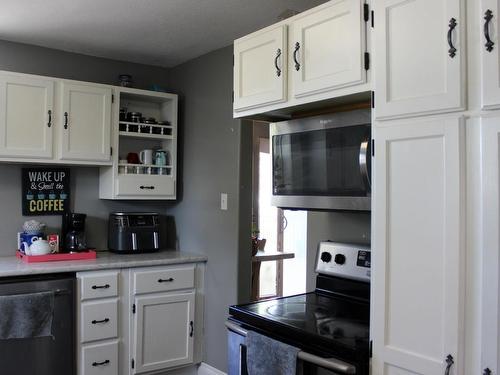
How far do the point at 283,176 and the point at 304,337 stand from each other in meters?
0.84

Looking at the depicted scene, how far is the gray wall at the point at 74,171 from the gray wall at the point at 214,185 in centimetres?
41

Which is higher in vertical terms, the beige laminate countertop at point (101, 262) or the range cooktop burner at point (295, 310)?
the beige laminate countertop at point (101, 262)

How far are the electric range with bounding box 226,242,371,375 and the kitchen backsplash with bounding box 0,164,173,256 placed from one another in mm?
1839

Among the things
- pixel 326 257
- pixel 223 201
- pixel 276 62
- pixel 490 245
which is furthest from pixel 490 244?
pixel 223 201

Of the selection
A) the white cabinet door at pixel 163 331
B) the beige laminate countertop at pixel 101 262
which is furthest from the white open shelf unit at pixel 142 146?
the white cabinet door at pixel 163 331

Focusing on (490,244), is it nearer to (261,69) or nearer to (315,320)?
(315,320)

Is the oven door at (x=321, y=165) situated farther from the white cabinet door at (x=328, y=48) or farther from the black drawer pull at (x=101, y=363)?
the black drawer pull at (x=101, y=363)

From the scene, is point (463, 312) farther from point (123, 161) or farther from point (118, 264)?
point (123, 161)

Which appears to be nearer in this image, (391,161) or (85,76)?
(391,161)

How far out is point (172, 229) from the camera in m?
3.89

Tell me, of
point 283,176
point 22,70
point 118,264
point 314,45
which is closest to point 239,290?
point 118,264

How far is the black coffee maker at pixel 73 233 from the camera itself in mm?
3295

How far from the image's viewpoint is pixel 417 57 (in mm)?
1545

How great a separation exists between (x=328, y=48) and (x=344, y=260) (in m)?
0.97
